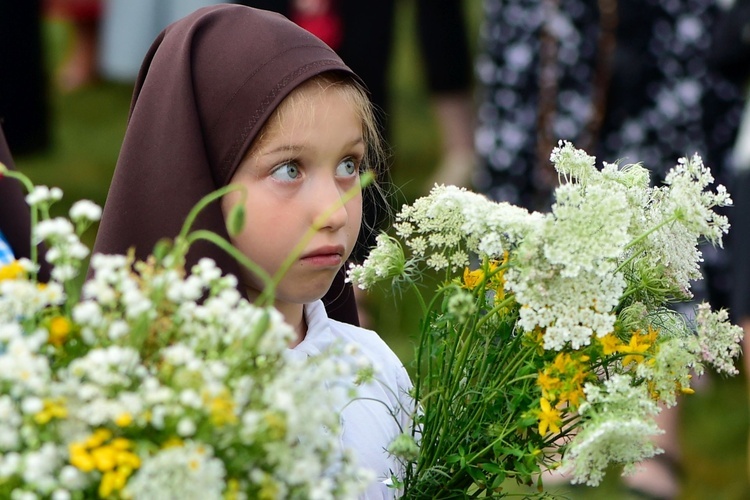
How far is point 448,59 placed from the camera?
23.2ft

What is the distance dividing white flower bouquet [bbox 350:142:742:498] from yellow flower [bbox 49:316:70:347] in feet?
1.70

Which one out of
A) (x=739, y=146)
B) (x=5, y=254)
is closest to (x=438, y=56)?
(x=739, y=146)

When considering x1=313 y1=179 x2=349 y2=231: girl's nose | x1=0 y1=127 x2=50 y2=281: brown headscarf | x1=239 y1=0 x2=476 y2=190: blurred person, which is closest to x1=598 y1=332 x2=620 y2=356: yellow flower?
x1=313 y1=179 x2=349 y2=231: girl's nose

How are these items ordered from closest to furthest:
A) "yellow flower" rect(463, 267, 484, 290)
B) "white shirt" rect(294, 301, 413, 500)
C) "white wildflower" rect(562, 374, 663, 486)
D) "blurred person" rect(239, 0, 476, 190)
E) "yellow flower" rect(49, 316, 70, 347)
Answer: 1. "yellow flower" rect(49, 316, 70, 347)
2. "white wildflower" rect(562, 374, 663, 486)
3. "yellow flower" rect(463, 267, 484, 290)
4. "white shirt" rect(294, 301, 413, 500)
5. "blurred person" rect(239, 0, 476, 190)

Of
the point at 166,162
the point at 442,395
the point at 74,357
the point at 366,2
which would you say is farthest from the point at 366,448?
the point at 366,2

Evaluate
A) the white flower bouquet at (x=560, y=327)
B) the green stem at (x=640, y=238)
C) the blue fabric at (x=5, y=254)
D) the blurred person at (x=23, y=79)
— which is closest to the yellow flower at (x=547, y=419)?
the white flower bouquet at (x=560, y=327)

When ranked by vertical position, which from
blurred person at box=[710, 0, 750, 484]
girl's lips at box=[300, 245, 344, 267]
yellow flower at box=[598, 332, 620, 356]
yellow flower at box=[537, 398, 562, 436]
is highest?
blurred person at box=[710, 0, 750, 484]

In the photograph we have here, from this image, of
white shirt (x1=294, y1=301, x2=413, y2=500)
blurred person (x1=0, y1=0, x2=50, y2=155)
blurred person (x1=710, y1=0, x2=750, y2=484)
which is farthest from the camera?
blurred person (x1=0, y1=0, x2=50, y2=155)

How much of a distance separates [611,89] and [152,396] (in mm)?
3889

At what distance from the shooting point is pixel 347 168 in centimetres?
216

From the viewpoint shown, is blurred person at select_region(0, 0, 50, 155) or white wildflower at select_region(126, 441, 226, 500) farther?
blurred person at select_region(0, 0, 50, 155)

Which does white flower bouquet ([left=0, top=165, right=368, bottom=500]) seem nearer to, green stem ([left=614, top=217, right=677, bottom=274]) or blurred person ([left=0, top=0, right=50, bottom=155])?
green stem ([left=614, top=217, right=677, bottom=274])

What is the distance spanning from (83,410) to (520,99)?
393 cm

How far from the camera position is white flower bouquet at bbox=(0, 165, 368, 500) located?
1317mm
